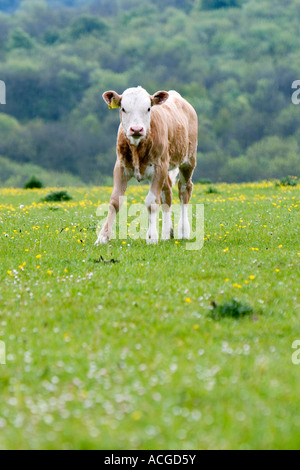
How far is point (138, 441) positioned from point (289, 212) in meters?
14.1

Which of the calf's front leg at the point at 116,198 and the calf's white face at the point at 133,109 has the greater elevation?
the calf's white face at the point at 133,109

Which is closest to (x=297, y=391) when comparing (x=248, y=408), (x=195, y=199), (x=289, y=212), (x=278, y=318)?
(x=248, y=408)

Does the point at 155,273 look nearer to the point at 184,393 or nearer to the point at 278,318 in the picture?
the point at 278,318

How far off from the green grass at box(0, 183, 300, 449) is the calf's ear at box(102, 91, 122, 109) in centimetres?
300

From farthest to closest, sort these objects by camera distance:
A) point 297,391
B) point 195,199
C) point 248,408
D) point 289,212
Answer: point 195,199, point 289,212, point 297,391, point 248,408

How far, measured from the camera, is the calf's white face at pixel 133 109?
426 inches

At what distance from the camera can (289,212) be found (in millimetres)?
17125

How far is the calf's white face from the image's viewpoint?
1082 cm

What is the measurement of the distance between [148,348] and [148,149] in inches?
267

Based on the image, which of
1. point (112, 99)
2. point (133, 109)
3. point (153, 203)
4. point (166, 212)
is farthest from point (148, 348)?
point (166, 212)

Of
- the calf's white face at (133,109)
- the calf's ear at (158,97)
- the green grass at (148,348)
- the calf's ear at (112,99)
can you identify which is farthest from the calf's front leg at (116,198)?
the calf's ear at (158,97)

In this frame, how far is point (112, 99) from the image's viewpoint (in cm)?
1162

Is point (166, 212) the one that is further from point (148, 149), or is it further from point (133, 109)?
point (133, 109)

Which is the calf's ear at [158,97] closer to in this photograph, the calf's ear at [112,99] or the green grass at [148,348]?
the calf's ear at [112,99]
